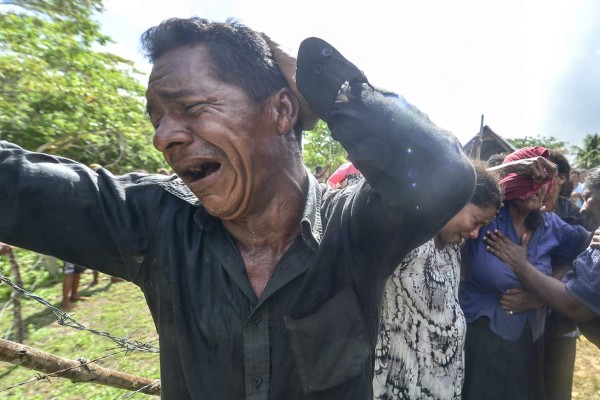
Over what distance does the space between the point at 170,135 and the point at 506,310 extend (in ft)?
7.58

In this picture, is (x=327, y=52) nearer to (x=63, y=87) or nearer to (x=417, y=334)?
(x=417, y=334)

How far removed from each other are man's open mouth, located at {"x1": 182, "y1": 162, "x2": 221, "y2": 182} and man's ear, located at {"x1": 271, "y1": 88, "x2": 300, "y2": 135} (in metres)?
0.26

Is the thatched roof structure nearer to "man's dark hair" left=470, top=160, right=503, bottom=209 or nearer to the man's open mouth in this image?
"man's dark hair" left=470, top=160, right=503, bottom=209

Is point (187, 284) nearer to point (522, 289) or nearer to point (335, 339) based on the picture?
point (335, 339)

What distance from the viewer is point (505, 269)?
2516mm

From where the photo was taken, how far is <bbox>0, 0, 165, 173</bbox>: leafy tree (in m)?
5.38

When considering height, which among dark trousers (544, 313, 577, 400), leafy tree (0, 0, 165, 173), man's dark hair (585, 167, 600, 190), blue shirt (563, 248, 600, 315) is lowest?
dark trousers (544, 313, 577, 400)

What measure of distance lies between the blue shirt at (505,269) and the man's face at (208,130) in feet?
6.24

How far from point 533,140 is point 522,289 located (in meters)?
53.1

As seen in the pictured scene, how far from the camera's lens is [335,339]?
1.25 m

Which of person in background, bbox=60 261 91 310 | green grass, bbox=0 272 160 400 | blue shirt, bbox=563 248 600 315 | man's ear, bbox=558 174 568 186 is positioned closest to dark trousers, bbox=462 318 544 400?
blue shirt, bbox=563 248 600 315

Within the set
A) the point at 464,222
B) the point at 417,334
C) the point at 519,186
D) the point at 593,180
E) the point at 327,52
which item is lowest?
the point at 417,334

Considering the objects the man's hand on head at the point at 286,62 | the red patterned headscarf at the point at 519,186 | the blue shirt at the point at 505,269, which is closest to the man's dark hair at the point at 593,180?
the blue shirt at the point at 505,269

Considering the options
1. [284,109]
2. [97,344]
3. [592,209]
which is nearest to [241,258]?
[284,109]
